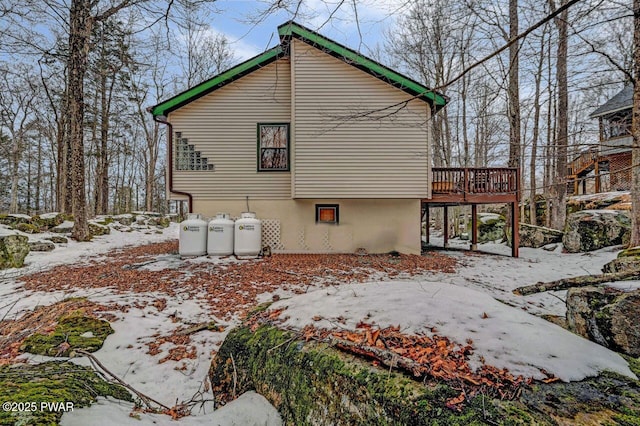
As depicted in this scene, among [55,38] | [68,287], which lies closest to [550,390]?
[68,287]

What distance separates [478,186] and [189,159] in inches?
365

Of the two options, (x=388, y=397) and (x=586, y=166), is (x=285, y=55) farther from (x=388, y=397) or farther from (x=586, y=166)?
(x=586, y=166)

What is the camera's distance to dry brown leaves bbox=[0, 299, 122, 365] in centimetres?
309

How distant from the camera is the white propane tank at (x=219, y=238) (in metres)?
8.84

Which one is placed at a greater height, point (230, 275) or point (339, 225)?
point (339, 225)

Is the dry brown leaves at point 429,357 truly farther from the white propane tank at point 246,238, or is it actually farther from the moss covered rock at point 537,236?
the moss covered rock at point 537,236

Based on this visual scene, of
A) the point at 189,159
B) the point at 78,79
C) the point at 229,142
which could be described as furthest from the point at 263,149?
the point at 78,79

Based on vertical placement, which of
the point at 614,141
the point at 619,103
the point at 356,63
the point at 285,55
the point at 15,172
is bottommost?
the point at 15,172

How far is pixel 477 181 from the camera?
32.5ft

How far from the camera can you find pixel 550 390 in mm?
1368

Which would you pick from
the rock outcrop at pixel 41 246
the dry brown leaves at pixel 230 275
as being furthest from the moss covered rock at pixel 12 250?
the rock outcrop at pixel 41 246

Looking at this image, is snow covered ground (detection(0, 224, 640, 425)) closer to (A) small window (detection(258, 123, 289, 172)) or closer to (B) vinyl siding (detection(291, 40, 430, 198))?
(B) vinyl siding (detection(291, 40, 430, 198))

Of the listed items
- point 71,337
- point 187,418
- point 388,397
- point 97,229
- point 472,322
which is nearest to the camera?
point 388,397

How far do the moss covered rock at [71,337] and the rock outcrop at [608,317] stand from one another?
14.3 feet
